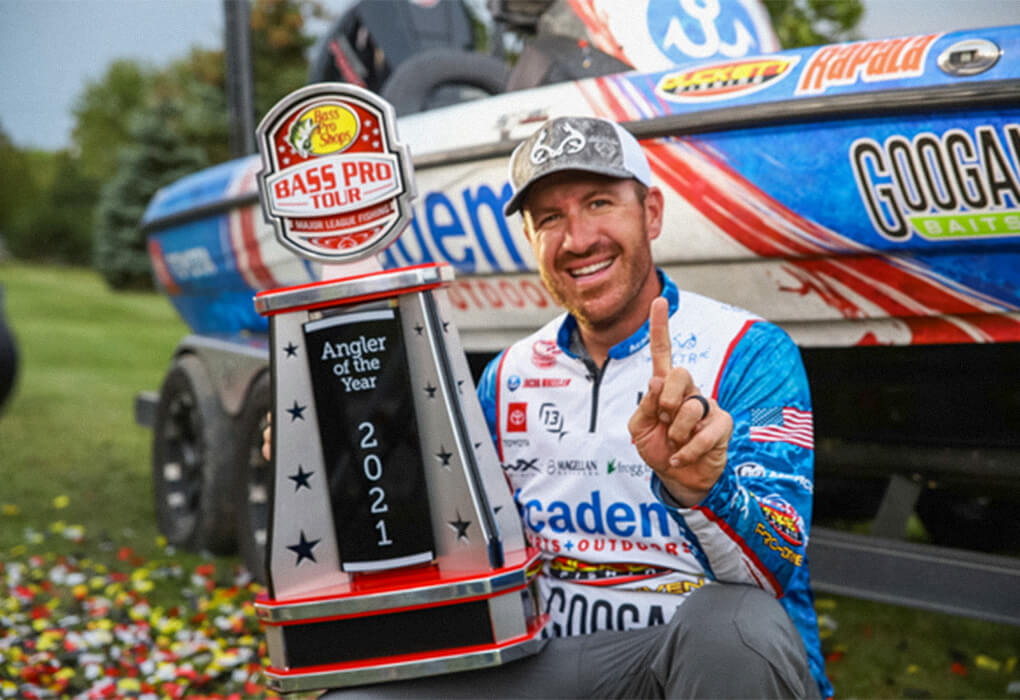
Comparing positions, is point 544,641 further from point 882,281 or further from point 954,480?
point 954,480

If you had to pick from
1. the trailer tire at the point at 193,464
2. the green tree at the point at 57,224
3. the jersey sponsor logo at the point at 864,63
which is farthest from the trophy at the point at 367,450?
the green tree at the point at 57,224

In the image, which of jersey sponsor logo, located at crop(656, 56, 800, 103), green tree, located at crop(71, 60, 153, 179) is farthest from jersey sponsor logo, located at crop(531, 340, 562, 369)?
green tree, located at crop(71, 60, 153, 179)

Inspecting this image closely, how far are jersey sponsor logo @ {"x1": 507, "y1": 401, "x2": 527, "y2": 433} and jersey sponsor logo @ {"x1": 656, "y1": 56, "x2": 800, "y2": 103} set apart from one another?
1193 mm

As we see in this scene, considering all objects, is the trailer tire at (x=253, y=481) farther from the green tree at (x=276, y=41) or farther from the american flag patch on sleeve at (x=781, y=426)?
the green tree at (x=276, y=41)

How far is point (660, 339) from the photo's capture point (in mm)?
1511

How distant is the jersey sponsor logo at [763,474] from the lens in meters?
1.66

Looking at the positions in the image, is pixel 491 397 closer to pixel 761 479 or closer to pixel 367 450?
pixel 367 450

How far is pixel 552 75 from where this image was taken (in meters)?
3.37

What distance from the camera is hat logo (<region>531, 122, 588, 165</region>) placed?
1918 mm

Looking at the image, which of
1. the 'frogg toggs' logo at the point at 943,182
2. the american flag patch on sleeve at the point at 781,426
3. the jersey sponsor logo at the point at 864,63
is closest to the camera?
the american flag patch on sleeve at the point at 781,426

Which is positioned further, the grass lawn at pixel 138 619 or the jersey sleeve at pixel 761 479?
the grass lawn at pixel 138 619

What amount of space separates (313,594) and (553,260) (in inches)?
31.0

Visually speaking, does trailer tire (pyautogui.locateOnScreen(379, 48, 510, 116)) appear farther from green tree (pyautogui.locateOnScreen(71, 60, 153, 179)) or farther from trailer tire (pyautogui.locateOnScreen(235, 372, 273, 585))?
green tree (pyautogui.locateOnScreen(71, 60, 153, 179))

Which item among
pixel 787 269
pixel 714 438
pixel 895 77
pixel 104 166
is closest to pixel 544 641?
pixel 714 438
